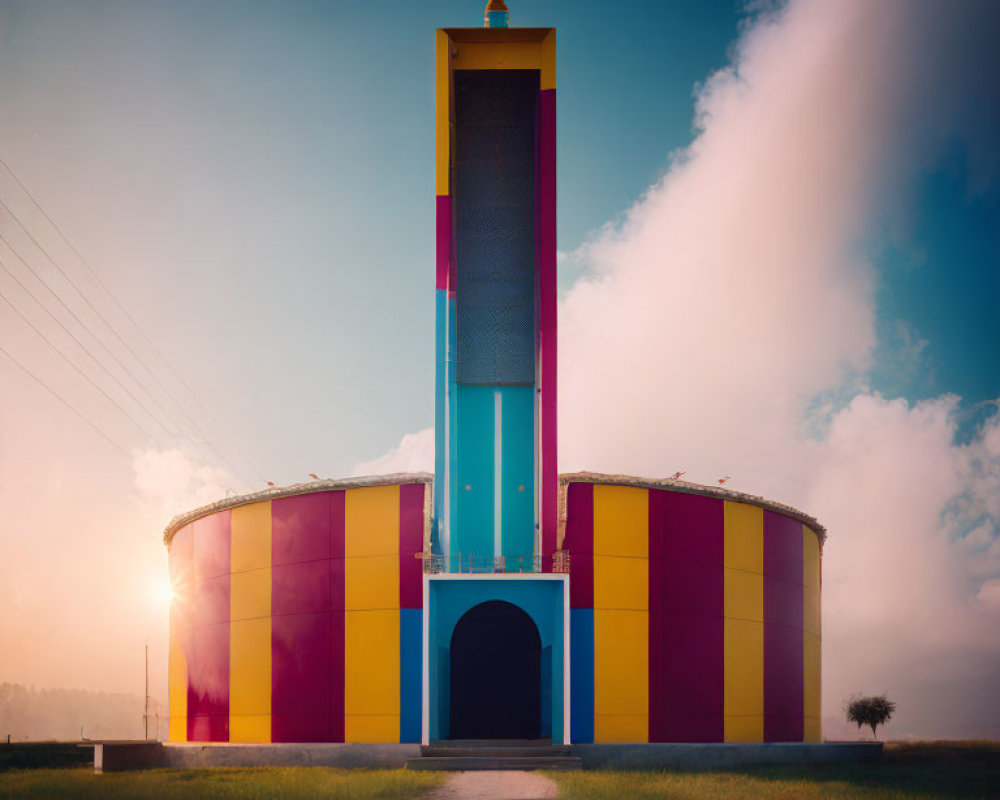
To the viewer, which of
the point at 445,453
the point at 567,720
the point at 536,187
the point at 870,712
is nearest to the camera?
the point at 567,720

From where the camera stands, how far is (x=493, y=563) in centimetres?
2506

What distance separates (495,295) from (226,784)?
1426 cm

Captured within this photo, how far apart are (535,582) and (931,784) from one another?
9508 millimetres

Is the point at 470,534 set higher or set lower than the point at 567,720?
higher

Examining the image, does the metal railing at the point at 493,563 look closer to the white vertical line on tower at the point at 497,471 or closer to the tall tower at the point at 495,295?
the tall tower at the point at 495,295

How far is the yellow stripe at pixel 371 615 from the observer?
23812 mm

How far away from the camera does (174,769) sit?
2252 centimetres

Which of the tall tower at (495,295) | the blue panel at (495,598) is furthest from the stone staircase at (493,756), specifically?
the tall tower at (495,295)

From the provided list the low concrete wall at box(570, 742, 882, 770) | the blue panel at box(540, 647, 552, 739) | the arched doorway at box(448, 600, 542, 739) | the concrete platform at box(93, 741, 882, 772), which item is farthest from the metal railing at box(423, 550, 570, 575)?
the low concrete wall at box(570, 742, 882, 770)

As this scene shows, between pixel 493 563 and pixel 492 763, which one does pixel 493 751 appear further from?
pixel 493 563

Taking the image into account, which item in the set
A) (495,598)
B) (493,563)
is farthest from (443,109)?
(495,598)

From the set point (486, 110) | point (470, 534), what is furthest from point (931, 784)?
point (486, 110)

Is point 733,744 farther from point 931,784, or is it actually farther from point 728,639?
point 931,784

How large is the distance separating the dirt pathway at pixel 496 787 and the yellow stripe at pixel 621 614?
4.52 metres
